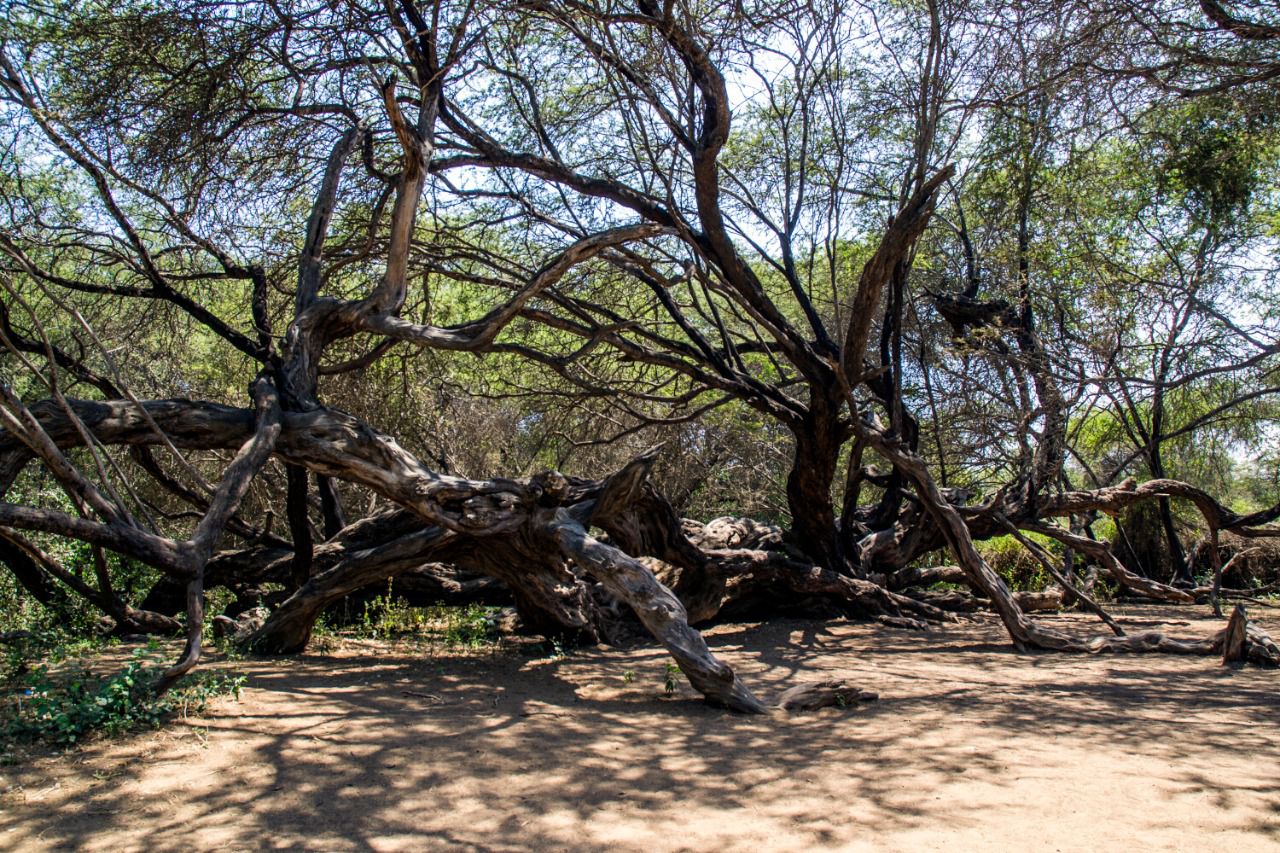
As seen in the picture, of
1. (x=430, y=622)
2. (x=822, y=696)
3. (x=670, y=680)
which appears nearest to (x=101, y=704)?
(x=670, y=680)

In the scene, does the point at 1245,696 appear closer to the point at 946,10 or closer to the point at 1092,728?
the point at 1092,728

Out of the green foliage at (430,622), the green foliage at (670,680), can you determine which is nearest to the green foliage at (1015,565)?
the green foliage at (430,622)

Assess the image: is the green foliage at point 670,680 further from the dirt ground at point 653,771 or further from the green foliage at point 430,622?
the green foliage at point 430,622

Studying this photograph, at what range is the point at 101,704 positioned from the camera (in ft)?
12.7

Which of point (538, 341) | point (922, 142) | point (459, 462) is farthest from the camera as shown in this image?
point (459, 462)

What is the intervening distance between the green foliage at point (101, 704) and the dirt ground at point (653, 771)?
112 millimetres

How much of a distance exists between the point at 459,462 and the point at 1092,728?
9.71 metres

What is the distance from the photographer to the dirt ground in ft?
9.86

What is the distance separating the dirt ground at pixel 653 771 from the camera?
3.00m

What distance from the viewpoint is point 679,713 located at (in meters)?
4.95

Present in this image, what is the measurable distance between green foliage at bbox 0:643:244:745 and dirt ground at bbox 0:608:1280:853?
11 cm

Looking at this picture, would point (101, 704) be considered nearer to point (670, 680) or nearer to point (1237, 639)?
point (670, 680)

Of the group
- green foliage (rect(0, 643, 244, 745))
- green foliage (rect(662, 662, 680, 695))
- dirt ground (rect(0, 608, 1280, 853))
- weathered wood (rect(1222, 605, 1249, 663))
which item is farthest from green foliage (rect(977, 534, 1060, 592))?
green foliage (rect(0, 643, 244, 745))

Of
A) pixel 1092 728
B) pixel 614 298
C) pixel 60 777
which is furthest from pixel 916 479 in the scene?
pixel 60 777
